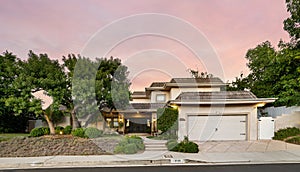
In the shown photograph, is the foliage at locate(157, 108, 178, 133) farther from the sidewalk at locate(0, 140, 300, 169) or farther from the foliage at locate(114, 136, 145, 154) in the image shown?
the sidewalk at locate(0, 140, 300, 169)

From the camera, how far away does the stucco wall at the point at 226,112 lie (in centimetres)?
1377

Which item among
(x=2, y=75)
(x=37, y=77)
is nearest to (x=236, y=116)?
(x=37, y=77)

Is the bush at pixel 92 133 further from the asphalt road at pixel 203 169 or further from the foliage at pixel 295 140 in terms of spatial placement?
the foliage at pixel 295 140

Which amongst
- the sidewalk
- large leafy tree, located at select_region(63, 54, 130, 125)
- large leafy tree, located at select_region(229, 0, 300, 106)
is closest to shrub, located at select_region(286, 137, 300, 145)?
large leafy tree, located at select_region(229, 0, 300, 106)

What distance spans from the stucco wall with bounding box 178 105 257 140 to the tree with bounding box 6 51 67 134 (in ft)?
24.3

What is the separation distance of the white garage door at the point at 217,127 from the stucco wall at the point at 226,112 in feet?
0.86

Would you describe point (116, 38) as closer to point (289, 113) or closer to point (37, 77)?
point (37, 77)

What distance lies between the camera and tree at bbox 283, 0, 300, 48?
1542cm

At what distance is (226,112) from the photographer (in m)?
14.1

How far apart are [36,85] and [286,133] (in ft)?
50.7

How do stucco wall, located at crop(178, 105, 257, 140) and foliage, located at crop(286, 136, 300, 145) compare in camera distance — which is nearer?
foliage, located at crop(286, 136, 300, 145)

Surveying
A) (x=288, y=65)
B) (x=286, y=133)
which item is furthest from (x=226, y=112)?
(x=288, y=65)

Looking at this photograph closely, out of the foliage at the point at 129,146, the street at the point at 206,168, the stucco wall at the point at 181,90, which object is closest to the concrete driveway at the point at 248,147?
the street at the point at 206,168

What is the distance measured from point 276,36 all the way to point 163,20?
392 inches
